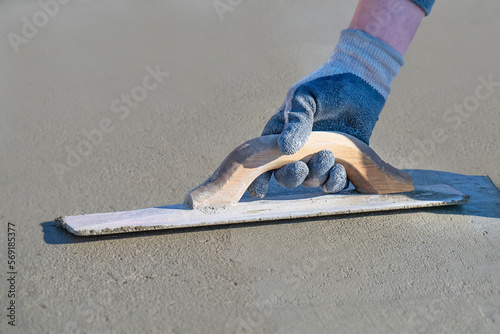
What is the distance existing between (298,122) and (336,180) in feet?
1.02

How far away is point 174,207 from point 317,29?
2.33 metres

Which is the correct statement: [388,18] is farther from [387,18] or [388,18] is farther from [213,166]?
[213,166]

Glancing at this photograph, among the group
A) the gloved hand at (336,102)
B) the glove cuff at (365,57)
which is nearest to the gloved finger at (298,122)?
the gloved hand at (336,102)

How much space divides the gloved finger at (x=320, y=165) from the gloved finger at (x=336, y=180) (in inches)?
1.0

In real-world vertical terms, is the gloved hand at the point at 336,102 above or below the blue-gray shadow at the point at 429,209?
above

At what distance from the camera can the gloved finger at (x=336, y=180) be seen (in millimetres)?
2531

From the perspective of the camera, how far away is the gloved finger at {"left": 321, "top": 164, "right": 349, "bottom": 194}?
2531 millimetres

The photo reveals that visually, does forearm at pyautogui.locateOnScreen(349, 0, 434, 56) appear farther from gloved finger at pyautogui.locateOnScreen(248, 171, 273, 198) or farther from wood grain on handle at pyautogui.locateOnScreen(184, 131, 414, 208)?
gloved finger at pyautogui.locateOnScreen(248, 171, 273, 198)

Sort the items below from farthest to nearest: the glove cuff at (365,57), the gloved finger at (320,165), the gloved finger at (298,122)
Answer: the glove cuff at (365,57) → the gloved finger at (320,165) → the gloved finger at (298,122)

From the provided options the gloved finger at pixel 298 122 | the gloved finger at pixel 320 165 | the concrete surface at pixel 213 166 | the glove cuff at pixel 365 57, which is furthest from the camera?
the glove cuff at pixel 365 57

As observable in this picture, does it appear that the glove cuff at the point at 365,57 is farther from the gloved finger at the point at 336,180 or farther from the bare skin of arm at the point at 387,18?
the gloved finger at the point at 336,180

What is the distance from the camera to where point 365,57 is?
260 centimetres

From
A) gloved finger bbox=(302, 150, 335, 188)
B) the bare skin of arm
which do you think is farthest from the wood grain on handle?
the bare skin of arm

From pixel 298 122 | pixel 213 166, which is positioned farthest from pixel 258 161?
pixel 213 166
